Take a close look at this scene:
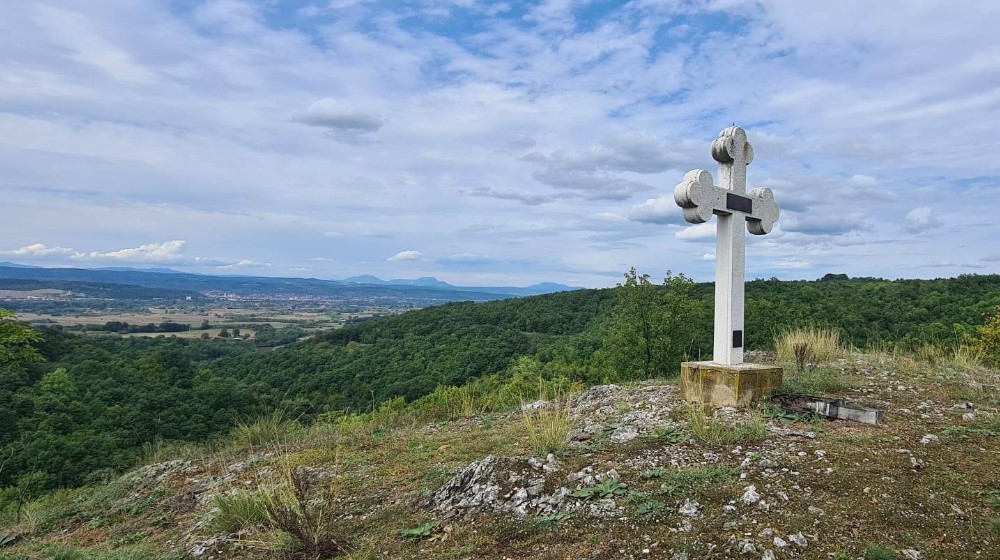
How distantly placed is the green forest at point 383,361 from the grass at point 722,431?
332 centimetres

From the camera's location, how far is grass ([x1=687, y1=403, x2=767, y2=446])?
5289 millimetres

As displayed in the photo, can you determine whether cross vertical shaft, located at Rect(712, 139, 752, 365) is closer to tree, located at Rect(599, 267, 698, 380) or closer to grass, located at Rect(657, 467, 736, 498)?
grass, located at Rect(657, 467, 736, 498)

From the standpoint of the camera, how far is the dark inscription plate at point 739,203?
23.9 ft

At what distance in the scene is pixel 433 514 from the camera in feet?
14.8

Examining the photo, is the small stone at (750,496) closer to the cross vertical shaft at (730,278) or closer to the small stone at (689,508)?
the small stone at (689,508)

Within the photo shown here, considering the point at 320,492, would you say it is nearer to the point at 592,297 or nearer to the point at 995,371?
the point at 995,371

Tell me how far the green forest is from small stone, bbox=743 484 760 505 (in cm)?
499

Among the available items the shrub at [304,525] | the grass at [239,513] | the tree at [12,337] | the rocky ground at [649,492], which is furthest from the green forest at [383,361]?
the shrub at [304,525]

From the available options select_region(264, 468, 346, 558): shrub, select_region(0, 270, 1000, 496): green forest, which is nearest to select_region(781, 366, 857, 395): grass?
select_region(0, 270, 1000, 496): green forest

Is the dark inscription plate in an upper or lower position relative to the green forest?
upper

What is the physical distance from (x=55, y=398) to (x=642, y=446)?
26.7 meters

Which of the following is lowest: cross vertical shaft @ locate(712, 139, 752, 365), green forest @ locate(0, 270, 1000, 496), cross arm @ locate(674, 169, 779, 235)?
green forest @ locate(0, 270, 1000, 496)

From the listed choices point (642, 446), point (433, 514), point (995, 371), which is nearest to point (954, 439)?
point (642, 446)

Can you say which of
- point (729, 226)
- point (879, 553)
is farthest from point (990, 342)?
point (879, 553)
